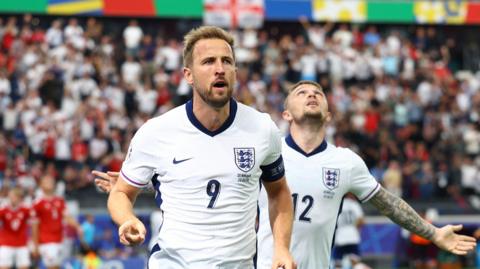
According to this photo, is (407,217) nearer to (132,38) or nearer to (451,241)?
(451,241)

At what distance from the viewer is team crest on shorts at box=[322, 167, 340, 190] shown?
794 centimetres

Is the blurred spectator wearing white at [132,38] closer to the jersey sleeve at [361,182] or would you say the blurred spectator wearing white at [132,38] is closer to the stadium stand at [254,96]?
the stadium stand at [254,96]

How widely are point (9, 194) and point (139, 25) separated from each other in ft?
37.5

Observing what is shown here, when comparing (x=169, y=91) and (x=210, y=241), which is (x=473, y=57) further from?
(x=210, y=241)

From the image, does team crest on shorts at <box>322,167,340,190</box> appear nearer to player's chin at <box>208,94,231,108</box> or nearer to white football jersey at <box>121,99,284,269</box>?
white football jersey at <box>121,99,284,269</box>

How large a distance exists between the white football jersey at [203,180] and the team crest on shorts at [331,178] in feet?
6.45

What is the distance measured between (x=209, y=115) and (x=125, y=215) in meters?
0.75

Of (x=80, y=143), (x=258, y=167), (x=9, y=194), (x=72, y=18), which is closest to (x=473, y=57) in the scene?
(x=72, y=18)

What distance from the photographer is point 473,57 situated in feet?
103

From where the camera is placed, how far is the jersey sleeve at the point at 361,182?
312 inches

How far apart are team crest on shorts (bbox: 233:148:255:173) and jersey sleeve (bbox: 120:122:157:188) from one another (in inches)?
18.5

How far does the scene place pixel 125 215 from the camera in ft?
18.6

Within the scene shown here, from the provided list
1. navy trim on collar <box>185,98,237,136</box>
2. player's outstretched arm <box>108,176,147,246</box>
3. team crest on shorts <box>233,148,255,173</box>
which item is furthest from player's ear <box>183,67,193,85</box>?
player's outstretched arm <box>108,176,147,246</box>

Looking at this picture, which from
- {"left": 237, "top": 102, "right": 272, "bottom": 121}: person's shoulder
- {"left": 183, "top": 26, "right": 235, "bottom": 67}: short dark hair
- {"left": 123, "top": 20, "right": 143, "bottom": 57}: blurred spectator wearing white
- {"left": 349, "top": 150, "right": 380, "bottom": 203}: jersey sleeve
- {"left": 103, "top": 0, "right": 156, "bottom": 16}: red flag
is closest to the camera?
{"left": 183, "top": 26, "right": 235, "bottom": 67}: short dark hair
